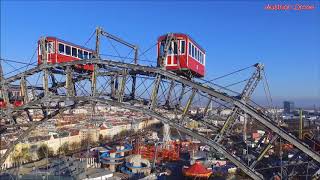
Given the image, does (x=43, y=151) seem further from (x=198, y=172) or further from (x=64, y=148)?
(x=198, y=172)

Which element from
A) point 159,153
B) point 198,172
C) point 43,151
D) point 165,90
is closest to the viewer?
point 165,90

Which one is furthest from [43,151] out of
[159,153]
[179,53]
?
[179,53]

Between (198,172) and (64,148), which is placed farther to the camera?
(64,148)

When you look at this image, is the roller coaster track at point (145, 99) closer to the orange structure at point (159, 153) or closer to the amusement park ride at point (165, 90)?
the amusement park ride at point (165, 90)

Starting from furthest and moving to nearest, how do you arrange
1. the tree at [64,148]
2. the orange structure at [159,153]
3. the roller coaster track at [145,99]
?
the tree at [64,148] → the orange structure at [159,153] → the roller coaster track at [145,99]

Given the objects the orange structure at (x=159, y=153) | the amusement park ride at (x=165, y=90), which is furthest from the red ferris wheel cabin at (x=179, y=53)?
the orange structure at (x=159, y=153)

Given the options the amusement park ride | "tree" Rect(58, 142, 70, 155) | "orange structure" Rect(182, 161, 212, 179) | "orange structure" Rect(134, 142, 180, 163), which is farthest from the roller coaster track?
"tree" Rect(58, 142, 70, 155)

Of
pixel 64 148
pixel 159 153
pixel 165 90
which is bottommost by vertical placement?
pixel 64 148

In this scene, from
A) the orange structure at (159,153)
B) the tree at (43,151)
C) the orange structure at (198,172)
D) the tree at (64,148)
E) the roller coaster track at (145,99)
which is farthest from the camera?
the tree at (64,148)

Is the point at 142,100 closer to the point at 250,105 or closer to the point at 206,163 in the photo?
the point at 250,105

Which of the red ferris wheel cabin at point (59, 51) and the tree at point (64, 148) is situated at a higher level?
the red ferris wheel cabin at point (59, 51)

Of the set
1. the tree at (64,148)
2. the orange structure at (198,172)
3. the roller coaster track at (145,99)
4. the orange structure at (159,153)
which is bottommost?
the tree at (64,148)
